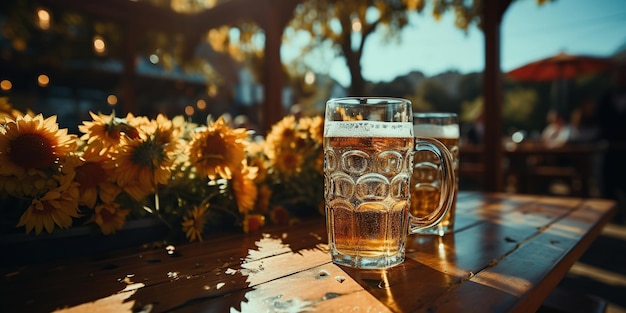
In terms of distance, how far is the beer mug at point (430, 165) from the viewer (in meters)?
1.04

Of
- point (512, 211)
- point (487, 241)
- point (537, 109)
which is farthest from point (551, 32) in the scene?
point (537, 109)

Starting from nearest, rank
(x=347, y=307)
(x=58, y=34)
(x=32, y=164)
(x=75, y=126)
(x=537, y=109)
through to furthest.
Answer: (x=347, y=307)
(x=32, y=164)
(x=75, y=126)
(x=58, y=34)
(x=537, y=109)

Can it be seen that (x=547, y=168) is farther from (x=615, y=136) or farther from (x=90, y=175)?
(x=90, y=175)

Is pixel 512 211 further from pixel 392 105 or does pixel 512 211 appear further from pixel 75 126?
pixel 75 126

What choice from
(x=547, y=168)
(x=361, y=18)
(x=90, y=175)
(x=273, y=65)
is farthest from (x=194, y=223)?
(x=547, y=168)

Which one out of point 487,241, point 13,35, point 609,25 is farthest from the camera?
point 609,25

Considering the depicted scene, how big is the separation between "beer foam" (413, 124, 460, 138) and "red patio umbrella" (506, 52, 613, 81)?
6.73 metres

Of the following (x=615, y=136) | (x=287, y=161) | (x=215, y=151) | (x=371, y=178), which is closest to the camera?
(x=371, y=178)

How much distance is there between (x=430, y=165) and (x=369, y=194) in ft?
1.17

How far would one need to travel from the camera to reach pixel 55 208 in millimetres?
737

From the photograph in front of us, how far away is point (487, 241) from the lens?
94 centimetres

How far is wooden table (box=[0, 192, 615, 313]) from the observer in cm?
54

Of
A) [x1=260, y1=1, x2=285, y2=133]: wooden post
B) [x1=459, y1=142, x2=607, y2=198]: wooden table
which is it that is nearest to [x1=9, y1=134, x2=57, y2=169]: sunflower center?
[x1=260, y1=1, x2=285, y2=133]: wooden post

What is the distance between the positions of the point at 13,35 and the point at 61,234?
22.4ft
